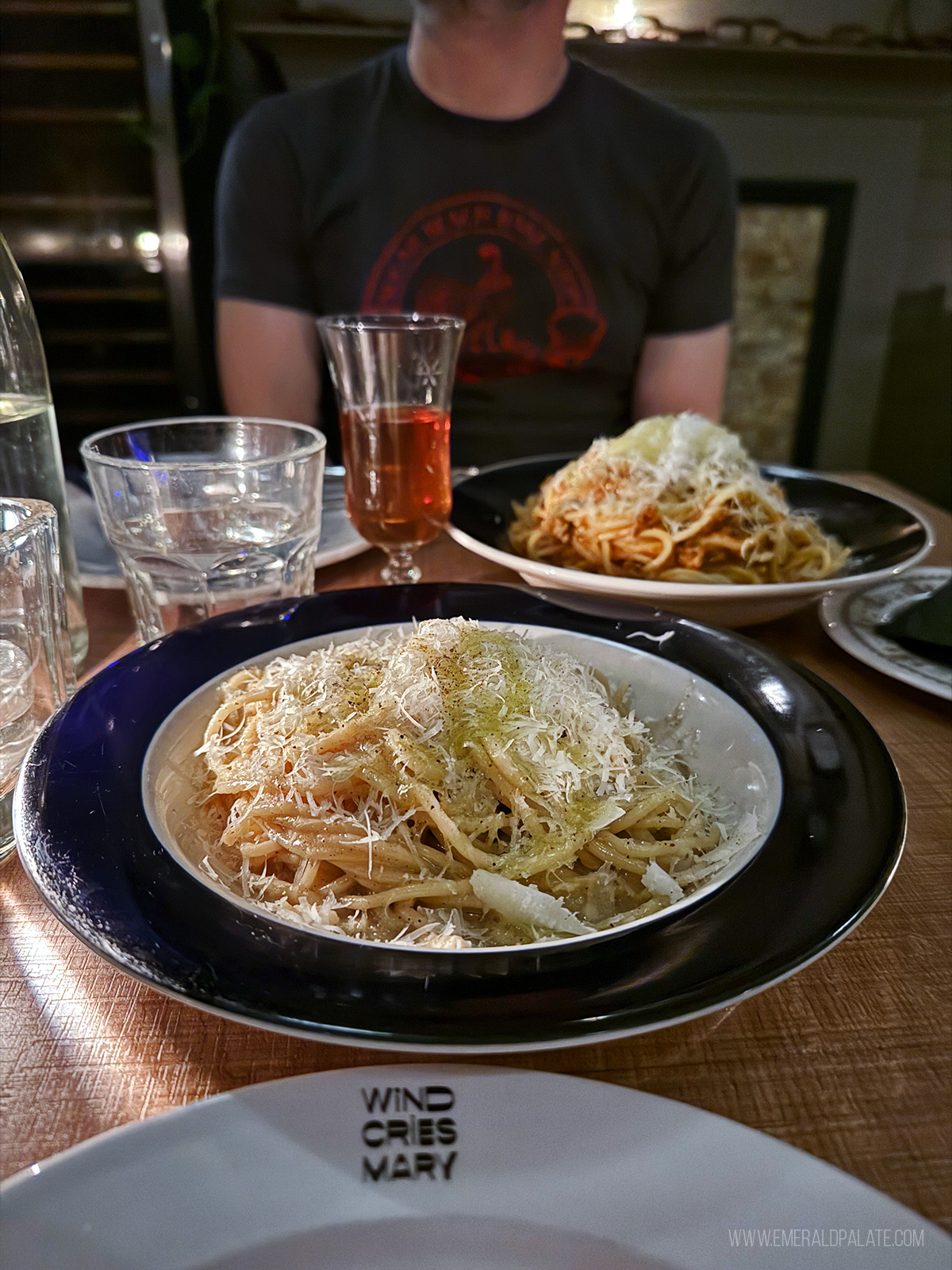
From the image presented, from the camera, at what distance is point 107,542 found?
1150 mm

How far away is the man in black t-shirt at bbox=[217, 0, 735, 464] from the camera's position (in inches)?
82.5

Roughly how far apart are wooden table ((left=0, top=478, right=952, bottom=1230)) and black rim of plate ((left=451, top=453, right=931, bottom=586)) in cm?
59

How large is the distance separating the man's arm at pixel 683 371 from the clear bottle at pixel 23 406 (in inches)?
67.0

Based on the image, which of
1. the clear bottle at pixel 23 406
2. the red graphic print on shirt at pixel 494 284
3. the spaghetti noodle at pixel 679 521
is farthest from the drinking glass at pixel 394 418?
the red graphic print on shirt at pixel 494 284

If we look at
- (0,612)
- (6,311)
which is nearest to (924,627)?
(0,612)

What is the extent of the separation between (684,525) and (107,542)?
0.79 meters

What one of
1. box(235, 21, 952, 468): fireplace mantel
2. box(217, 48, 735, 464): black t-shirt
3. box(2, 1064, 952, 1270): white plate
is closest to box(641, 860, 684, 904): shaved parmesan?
box(2, 1064, 952, 1270): white plate

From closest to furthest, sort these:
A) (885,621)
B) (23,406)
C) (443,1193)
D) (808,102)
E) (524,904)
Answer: (443,1193)
(524,904)
(23,406)
(885,621)
(808,102)

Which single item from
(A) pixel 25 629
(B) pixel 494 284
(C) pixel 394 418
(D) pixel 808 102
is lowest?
(A) pixel 25 629

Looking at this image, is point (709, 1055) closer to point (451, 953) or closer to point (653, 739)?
point (451, 953)

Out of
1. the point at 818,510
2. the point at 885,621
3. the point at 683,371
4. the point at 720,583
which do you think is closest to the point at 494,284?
the point at 683,371

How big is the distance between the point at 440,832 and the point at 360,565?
695 mm

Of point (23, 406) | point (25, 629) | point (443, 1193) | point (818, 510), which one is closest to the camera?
point (443, 1193)

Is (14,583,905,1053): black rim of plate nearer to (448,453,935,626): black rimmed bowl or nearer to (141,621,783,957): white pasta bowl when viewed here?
(141,621,783,957): white pasta bowl
